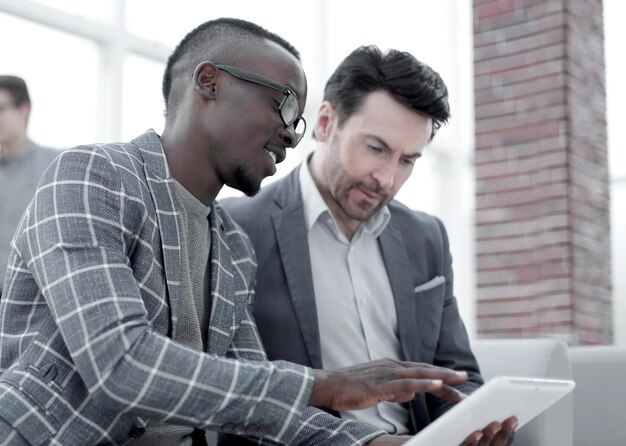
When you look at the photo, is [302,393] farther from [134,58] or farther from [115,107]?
[134,58]

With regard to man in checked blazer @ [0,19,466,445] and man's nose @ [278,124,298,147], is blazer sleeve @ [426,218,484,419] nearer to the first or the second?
man in checked blazer @ [0,19,466,445]

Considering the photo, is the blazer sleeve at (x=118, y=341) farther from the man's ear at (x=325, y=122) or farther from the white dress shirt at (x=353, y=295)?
the man's ear at (x=325, y=122)

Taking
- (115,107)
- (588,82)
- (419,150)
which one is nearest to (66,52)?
(115,107)

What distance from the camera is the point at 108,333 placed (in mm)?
1370

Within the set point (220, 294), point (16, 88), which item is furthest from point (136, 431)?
point (16, 88)

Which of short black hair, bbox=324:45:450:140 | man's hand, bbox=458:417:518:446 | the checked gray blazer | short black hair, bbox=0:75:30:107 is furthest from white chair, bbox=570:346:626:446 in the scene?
short black hair, bbox=0:75:30:107

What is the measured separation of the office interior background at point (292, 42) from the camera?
3914 millimetres

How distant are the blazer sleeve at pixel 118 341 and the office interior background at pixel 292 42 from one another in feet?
8.12

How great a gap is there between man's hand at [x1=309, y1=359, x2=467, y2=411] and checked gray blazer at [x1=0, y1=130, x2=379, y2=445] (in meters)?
0.03

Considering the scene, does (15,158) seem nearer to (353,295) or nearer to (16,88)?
(16,88)

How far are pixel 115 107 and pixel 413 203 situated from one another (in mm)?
2777

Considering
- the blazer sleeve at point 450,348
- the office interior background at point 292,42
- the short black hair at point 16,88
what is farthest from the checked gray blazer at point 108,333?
the office interior background at point 292,42

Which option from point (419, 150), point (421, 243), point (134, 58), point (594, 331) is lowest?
point (594, 331)

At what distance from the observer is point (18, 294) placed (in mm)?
1530
